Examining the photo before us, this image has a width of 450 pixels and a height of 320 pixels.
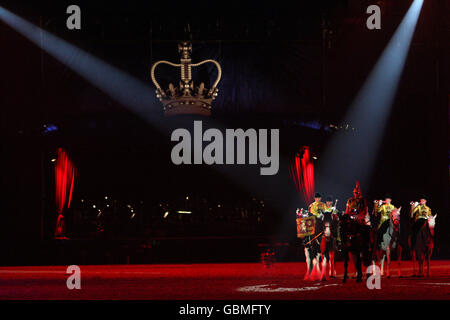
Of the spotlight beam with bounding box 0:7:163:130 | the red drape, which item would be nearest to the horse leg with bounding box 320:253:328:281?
the spotlight beam with bounding box 0:7:163:130

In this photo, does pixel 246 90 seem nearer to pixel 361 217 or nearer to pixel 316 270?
pixel 316 270

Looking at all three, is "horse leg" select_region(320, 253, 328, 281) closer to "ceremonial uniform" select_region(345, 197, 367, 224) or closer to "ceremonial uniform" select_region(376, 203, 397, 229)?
"ceremonial uniform" select_region(345, 197, 367, 224)

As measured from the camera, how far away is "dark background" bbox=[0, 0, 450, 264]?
17.2 meters

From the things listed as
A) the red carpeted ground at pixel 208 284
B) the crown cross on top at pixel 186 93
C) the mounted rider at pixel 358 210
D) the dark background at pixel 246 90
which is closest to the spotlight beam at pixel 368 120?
the dark background at pixel 246 90

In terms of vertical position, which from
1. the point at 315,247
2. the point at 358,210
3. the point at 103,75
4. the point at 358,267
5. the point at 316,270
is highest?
the point at 103,75

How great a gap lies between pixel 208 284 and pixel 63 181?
7397 mm

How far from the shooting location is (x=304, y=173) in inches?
696

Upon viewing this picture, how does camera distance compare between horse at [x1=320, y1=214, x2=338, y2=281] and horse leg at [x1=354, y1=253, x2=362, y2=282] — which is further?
horse at [x1=320, y1=214, x2=338, y2=281]

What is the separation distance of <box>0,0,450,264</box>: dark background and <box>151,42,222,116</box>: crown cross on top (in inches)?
10.3

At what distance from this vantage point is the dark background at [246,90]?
17.2 metres

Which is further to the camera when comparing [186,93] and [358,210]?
[186,93]

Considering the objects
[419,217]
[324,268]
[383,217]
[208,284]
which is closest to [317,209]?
[324,268]

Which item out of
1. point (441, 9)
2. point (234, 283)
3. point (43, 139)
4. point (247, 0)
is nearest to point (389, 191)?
point (441, 9)

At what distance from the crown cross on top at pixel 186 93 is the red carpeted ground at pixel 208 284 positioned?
4.18 metres
